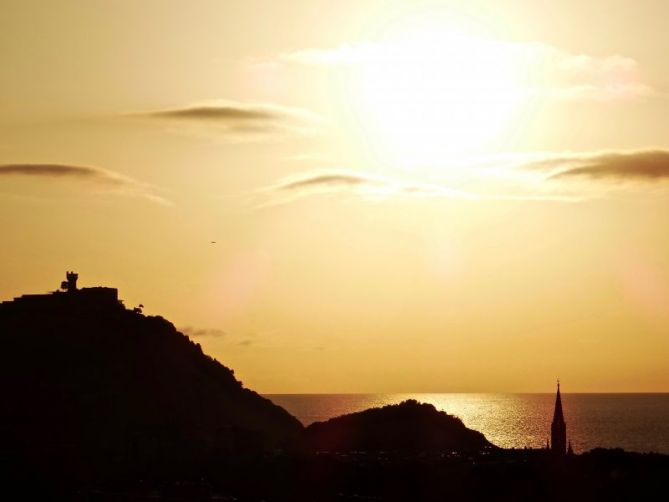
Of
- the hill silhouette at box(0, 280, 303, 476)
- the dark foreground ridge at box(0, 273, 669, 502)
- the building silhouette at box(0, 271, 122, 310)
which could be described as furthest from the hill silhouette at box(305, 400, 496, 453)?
the building silhouette at box(0, 271, 122, 310)

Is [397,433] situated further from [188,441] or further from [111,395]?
[111,395]

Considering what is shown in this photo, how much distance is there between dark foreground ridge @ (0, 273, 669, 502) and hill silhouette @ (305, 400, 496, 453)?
24 cm

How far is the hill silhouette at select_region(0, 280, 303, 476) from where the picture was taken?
4540 inches

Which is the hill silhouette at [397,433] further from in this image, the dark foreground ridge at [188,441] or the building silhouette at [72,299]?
the building silhouette at [72,299]

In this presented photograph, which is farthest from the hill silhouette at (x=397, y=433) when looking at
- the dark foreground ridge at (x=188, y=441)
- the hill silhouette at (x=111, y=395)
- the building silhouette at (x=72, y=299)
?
the building silhouette at (x=72, y=299)

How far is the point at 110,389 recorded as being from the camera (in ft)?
425

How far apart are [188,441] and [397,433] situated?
884 inches

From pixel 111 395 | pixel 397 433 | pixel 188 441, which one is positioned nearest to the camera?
pixel 188 441

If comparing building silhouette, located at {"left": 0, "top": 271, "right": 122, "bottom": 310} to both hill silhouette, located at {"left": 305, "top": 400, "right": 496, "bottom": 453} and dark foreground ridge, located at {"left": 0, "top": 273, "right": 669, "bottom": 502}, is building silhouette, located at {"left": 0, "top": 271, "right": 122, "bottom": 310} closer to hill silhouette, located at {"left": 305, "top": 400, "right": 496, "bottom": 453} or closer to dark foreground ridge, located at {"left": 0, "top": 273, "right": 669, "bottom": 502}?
dark foreground ridge, located at {"left": 0, "top": 273, "right": 669, "bottom": 502}

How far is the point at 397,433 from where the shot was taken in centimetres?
12900

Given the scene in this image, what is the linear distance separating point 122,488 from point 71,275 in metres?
49.5

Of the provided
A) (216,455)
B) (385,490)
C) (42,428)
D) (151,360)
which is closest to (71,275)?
(151,360)

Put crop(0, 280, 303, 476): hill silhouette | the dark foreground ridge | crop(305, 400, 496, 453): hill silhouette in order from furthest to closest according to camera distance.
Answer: crop(305, 400, 496, 453): hill silhouette → crop(0, 280, 303, 476): hill silhouette → the dark foreground ridge

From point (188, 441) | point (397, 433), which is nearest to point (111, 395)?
point (188, 441)
